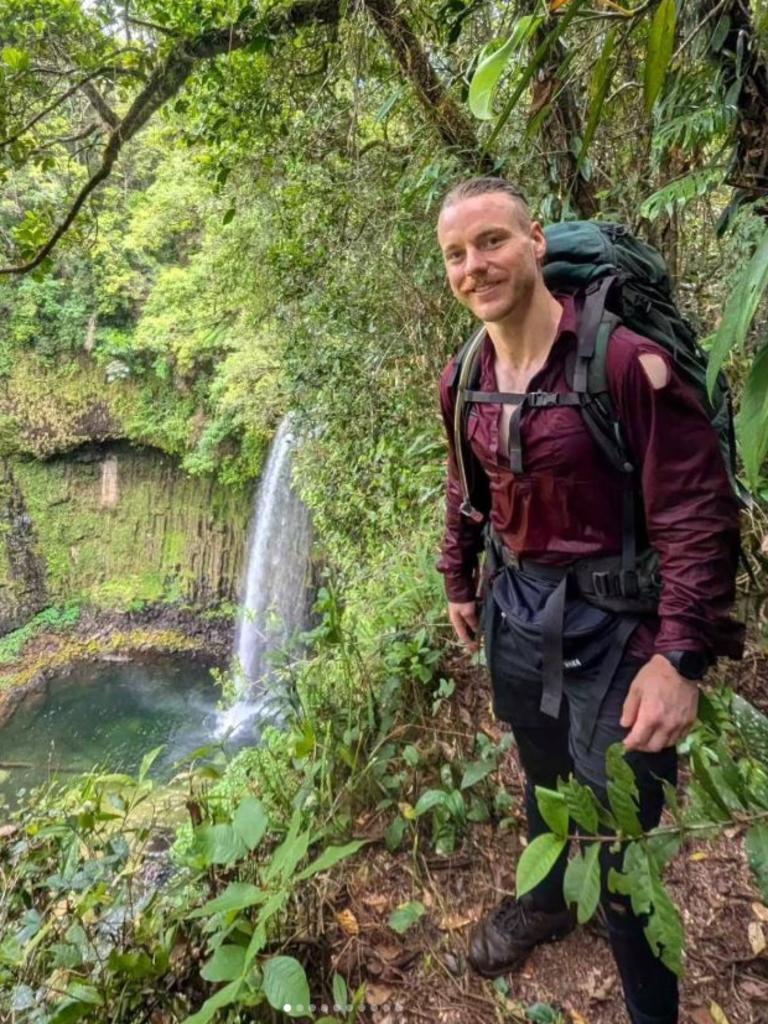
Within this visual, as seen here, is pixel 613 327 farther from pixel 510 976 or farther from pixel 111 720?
pixel 111 720

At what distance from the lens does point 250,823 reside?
122cm

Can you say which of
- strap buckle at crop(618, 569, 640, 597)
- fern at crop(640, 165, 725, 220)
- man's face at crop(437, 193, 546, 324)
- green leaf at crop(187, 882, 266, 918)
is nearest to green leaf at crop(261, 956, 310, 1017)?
green leaf at crop(187, 882, 266, 918)

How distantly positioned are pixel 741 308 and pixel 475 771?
5.14 ft

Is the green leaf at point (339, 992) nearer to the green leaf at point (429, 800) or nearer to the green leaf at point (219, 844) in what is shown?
the green leaf at point (219, 844)

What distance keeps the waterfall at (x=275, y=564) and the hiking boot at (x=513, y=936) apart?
785cm

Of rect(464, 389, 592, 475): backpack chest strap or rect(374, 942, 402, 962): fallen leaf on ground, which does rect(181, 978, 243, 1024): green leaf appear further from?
rect(464, 389, 592, 475): backpack chest strap

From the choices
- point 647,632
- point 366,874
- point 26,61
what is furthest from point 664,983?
point 26,61

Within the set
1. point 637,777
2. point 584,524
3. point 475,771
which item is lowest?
point 475,771

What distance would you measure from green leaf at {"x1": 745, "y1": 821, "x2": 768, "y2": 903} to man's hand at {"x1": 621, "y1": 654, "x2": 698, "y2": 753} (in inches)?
11.9

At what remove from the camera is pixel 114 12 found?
10.2ft

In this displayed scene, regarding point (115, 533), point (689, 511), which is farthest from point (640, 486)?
point (115, 533)

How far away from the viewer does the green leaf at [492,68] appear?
557 mm

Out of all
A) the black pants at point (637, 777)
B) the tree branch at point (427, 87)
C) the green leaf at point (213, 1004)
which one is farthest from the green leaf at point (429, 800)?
the tree branch at point (427, 87)

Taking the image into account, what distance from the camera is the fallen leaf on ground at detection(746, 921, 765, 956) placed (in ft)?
4.74
